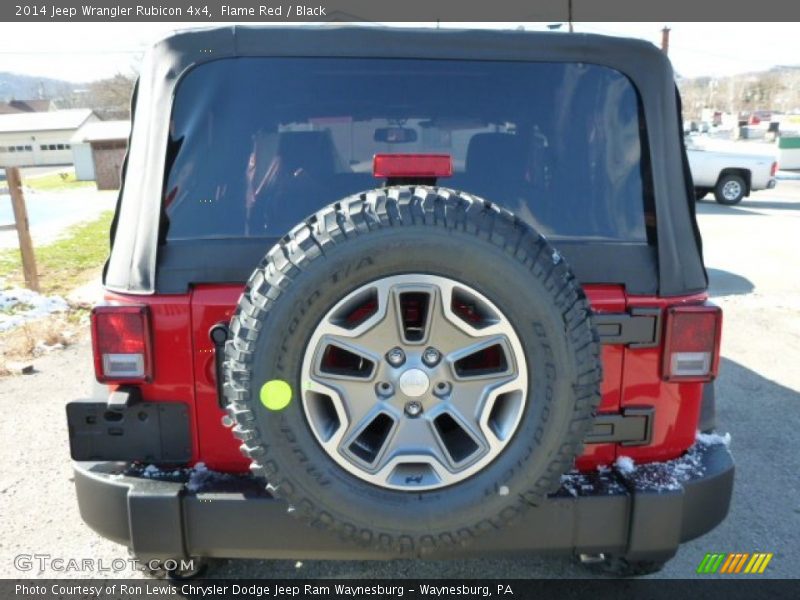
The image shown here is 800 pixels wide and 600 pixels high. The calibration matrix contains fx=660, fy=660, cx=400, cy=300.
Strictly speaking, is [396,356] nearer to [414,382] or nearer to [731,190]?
[414,382]

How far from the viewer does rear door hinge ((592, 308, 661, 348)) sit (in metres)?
2.13

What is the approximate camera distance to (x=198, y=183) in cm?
224

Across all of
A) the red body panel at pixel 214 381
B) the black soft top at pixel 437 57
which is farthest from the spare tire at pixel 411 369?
the black soft top at pixel 437 57

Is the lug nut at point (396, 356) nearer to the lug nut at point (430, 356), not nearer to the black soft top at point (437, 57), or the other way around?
the lug nut at point (430, 356)

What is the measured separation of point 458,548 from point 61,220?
17.0 metres

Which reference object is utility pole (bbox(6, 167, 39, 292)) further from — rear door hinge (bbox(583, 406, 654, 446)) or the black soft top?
rear door hinge (bbox(583, 406, 654, 446))

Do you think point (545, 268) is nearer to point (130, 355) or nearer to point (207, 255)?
point (207, 255)

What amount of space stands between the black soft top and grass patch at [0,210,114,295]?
680 centimetres

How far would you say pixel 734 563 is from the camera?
2936mm

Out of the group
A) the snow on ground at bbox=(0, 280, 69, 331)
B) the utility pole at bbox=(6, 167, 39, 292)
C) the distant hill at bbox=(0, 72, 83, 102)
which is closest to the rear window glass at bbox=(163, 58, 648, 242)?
the snow on ground at bbox=(0, 280, 69, 331)

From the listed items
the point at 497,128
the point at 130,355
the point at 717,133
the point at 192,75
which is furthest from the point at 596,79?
the point at 717,133

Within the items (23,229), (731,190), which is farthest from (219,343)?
(731,190)

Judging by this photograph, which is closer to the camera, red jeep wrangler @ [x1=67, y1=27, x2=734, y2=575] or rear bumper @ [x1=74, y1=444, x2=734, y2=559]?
red jeep wrangler @ [x1=67, y1=27, x2=734, y2=575]

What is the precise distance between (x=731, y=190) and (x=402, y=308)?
1822cm
